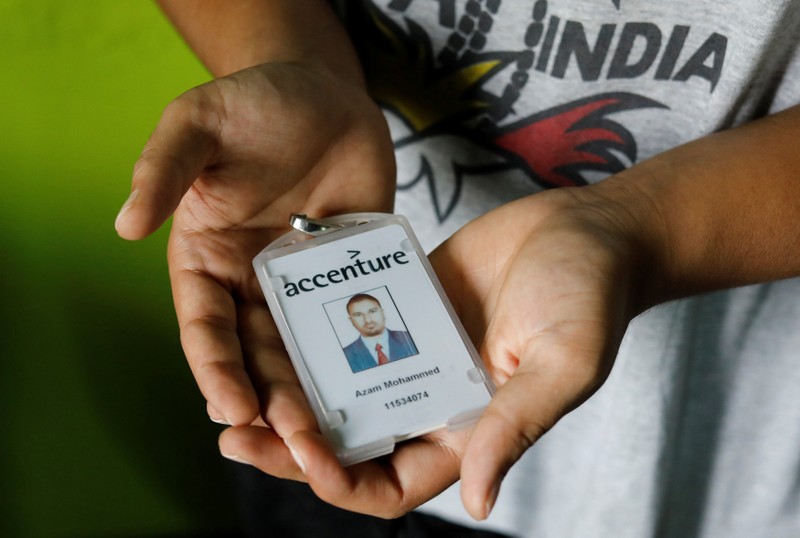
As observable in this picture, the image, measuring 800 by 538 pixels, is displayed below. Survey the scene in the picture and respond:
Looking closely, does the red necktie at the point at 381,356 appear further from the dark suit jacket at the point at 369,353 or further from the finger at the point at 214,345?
the finger at the point at 214,345

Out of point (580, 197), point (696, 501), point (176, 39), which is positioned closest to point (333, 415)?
point (580, 197)

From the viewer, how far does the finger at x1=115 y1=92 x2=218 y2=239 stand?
26.9 inches

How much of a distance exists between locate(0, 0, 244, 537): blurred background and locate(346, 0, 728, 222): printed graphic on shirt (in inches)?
19.7

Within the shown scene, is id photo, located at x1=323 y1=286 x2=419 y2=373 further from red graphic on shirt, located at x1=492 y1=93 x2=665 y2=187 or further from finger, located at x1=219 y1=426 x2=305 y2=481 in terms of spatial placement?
red graphic on shirt, located at x1=492 y1=93 x2=665 y2=187

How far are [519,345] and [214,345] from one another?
0.90 feet

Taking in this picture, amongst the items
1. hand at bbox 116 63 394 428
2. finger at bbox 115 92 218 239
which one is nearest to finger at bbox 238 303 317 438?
hand at bbox 116 63 394 428

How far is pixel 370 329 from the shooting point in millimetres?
807

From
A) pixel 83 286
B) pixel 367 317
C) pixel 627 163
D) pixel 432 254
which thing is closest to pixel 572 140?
pixel 627 163

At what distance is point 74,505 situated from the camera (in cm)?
147

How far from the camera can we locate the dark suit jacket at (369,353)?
2.57 feet

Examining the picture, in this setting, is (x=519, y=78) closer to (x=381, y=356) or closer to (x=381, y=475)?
(x=381, y=356)

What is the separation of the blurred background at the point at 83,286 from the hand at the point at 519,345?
2.59 ft

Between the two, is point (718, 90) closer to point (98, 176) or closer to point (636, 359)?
point (636, 359)

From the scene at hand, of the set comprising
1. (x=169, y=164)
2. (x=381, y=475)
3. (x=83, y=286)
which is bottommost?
(x=83, y=286)
